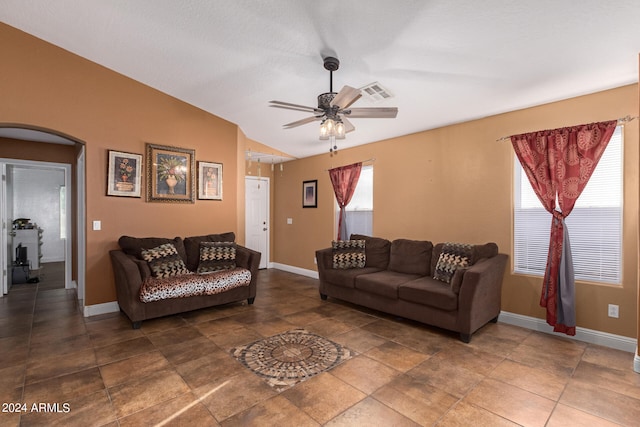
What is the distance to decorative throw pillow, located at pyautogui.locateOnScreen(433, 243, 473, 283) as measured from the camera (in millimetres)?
3521

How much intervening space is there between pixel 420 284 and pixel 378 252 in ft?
3.70

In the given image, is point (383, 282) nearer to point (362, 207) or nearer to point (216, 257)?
point (362, 207)

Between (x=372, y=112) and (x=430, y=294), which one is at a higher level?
(x=372, y=112)

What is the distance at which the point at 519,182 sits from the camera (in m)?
3.60

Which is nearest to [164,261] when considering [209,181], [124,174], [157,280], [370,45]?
[157,280]

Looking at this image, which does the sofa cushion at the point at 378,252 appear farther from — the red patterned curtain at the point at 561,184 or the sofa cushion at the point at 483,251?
the red patterned curtain at the point at 561,184

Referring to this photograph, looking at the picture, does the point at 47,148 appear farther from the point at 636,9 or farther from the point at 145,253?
the point at 636,9

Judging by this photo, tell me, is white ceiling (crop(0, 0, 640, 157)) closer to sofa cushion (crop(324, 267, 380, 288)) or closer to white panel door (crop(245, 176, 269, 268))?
sofa cushion (crop(324, 267, 380, 288))

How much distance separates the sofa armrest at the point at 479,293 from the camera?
9.82 feet

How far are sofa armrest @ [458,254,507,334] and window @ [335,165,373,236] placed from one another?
2.16 metres

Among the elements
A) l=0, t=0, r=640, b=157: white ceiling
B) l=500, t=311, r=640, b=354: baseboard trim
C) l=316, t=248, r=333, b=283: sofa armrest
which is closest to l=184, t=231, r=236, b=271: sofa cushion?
l=316, t=248, r=333, b=283: sofa armrest

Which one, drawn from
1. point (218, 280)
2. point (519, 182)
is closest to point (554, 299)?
point (519, 182)

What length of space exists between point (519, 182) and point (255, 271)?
351cm

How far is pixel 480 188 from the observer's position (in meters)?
3.85
